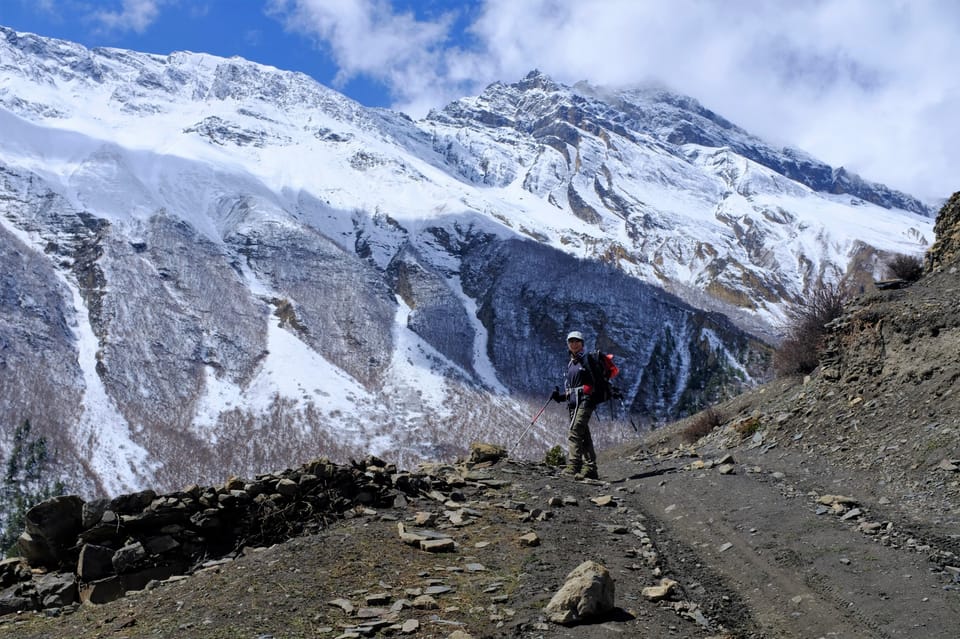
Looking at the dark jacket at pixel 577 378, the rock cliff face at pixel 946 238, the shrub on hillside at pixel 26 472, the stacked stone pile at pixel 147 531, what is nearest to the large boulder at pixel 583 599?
the stacked stone pile at pixel 147 531

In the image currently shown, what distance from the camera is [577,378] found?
14297 mm

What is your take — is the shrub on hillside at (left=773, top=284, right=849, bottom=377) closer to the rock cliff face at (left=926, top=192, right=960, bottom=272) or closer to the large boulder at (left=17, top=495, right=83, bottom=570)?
the rock cliff face at (left=926, top=192, right=960, bottom=272)

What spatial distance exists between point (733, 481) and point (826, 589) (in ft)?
14.5

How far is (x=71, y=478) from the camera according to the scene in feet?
362

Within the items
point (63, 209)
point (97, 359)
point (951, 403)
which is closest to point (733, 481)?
point (951, 403)

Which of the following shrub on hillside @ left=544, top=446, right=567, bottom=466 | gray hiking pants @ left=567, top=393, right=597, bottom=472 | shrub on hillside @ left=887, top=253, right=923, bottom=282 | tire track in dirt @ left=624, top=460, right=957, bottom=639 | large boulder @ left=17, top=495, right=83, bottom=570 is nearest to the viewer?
tire track in dirt @ left=624, top=460, right=957, bottom=639

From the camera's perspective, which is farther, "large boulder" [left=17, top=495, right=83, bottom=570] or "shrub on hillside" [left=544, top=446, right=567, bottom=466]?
"shrub on hillside" [left=544, top=446, right=567, bottom=466]

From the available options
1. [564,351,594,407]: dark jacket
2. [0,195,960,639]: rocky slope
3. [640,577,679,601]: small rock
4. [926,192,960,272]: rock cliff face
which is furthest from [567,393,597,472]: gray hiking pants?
[926,192,960,272]: rock cliff face

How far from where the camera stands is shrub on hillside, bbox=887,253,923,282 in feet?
54.1

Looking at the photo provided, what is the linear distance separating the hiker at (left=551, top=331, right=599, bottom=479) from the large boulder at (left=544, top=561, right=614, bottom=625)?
6886 mm

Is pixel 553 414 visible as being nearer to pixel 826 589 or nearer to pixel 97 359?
pixel 97 359

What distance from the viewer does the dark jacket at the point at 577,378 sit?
46.0ft

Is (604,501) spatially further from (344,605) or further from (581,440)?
(344,605)

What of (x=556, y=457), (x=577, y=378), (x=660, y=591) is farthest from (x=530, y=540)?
(x=556, y=457)
